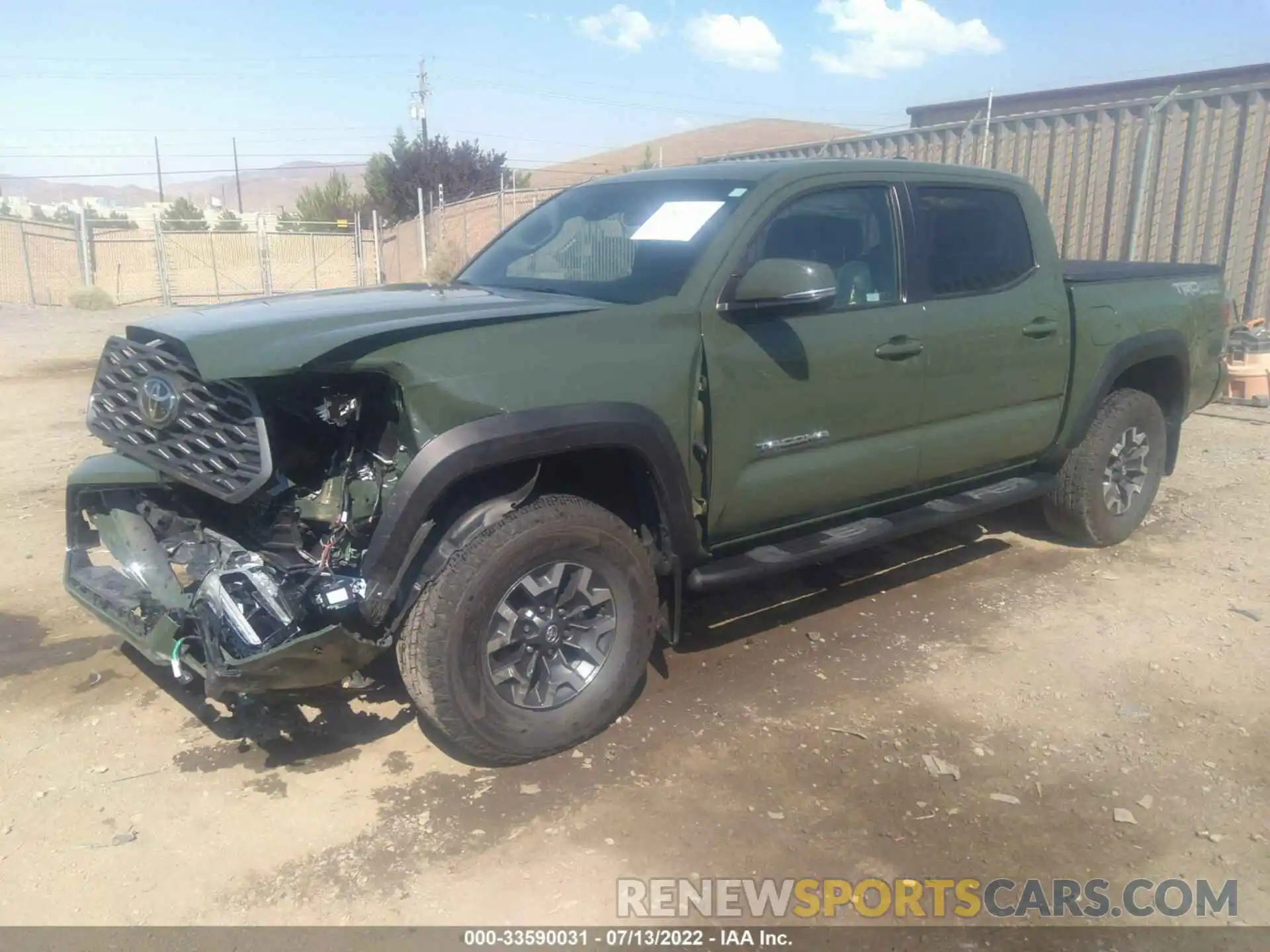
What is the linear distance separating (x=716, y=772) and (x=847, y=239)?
2.19 meters

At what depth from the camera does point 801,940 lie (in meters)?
2.58

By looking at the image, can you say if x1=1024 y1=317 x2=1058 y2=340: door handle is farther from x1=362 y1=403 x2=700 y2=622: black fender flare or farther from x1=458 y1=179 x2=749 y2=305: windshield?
x1=362 y1=403 x2=700 y2=622: black fender flare

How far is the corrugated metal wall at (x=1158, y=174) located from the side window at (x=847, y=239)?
6722 mm

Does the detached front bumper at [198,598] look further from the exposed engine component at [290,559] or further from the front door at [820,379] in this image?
the front door at [820,379]

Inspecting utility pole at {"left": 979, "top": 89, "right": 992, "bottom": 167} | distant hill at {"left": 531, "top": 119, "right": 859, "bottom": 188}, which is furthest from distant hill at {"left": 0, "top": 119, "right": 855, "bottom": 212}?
utility pole at {"left": 979, "top": 89, "right": 992, "bottom": 167}

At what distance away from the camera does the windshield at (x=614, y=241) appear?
3.61m

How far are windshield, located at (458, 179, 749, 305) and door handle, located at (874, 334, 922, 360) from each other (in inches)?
33.2

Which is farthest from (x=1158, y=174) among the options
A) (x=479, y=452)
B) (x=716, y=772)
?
(x=479, y=452)

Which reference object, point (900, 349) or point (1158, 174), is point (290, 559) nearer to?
point (900, 349)

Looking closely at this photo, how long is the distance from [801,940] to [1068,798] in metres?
1.14

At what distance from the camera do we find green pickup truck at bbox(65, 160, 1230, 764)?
2.91 metres

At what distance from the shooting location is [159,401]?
3.04 metres

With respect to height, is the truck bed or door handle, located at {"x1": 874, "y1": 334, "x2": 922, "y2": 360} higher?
the truck bed

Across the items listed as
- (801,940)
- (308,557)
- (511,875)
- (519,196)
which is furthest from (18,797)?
(519,196)
